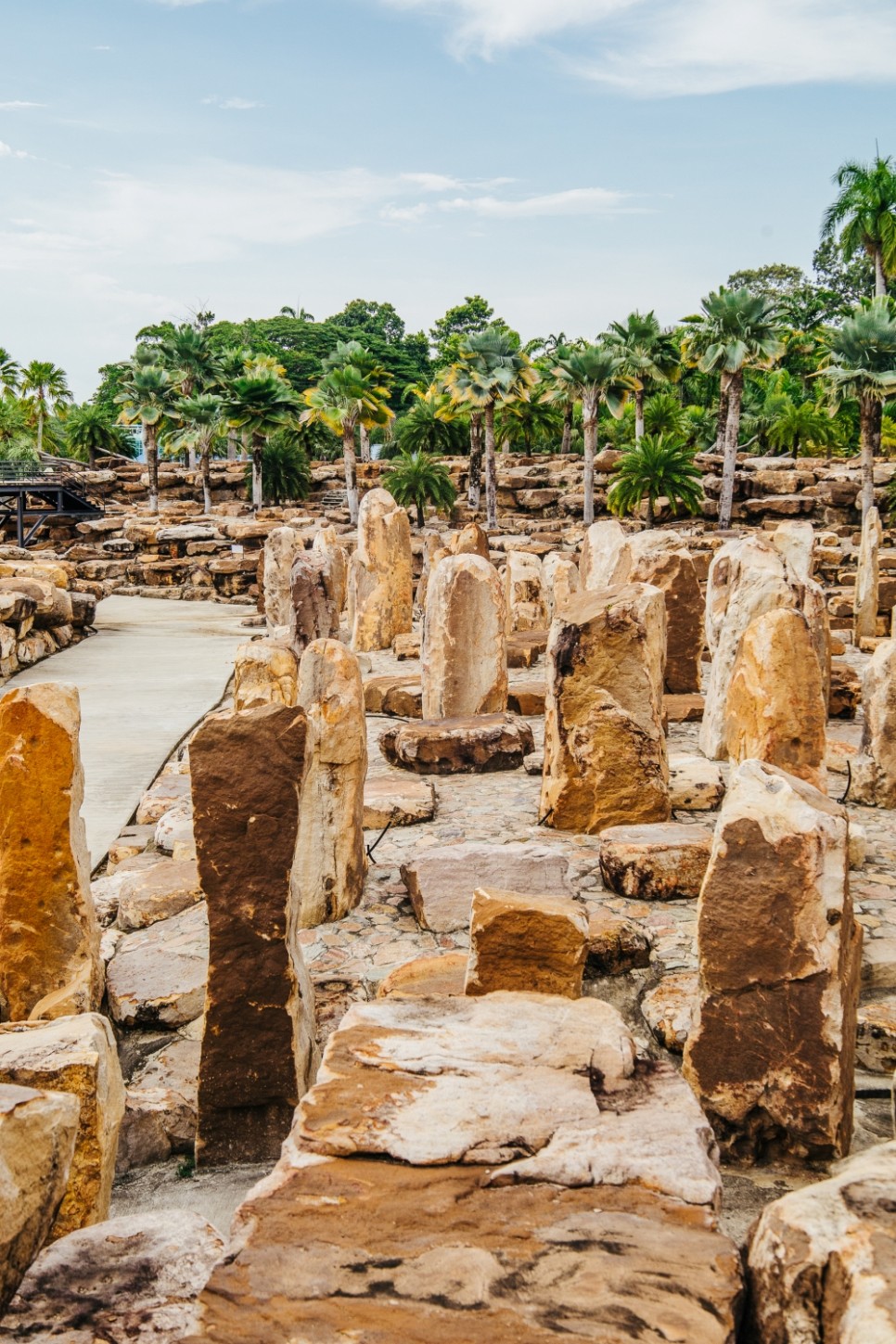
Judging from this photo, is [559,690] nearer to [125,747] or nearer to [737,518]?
[125,747]

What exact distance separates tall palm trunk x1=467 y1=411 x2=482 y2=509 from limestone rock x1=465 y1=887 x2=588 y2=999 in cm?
2980

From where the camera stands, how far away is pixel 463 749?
8266 mm

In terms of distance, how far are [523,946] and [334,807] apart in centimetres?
197

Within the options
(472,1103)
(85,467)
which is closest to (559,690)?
(472,1103)

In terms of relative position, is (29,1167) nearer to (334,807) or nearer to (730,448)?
(334,807)

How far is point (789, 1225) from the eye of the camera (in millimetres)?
2133

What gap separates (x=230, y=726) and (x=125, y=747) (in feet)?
21.8

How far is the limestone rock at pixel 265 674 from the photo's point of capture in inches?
298

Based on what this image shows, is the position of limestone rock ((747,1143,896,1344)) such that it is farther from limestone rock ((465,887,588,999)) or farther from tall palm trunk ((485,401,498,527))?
tall palm trunk ((485,401,498,527))

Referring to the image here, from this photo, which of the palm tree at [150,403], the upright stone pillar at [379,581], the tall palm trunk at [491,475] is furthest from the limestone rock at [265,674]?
the palm tree at [150,403]

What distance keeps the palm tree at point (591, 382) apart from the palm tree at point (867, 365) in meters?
5.46

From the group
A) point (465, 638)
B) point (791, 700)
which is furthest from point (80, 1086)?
point (465, 638)

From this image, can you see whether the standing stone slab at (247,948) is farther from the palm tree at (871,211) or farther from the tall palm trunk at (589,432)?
the palm tree at (871,211)

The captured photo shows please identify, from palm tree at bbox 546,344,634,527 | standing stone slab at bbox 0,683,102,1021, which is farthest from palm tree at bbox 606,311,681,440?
standing stone slab at bbox 0,683,102,1021
